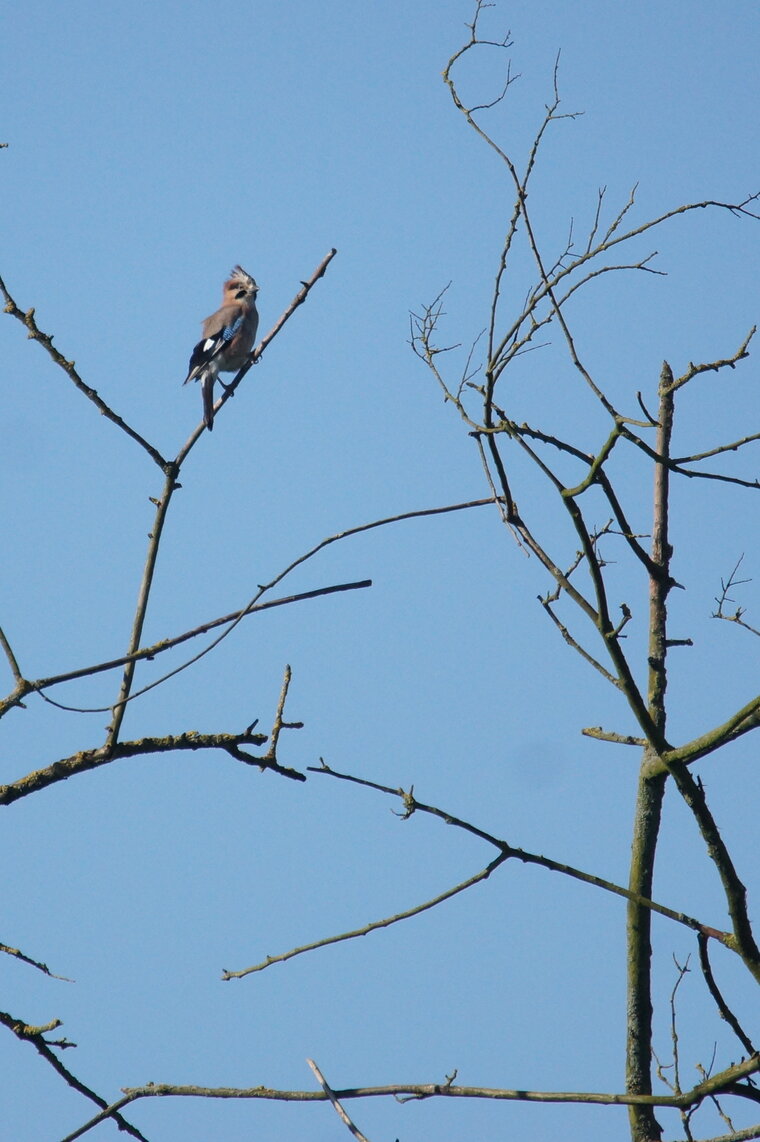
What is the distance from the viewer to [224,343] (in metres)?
9.14

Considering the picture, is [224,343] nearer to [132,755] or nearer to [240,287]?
[240,287]

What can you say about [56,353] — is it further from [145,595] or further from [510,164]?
[510,164]

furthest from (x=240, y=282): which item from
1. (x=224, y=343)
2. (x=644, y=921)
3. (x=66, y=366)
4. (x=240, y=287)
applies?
(x=644, y=921)

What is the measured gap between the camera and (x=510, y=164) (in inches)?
135

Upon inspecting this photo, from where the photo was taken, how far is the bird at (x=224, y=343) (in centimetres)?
901

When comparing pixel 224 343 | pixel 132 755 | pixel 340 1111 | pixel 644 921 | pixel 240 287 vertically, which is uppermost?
pixel 240 287

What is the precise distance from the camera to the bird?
29.6ft

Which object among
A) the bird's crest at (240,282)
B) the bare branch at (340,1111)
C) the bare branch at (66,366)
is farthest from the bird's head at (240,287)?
the bare branch at (340,1111)

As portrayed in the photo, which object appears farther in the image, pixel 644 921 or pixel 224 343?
pixel 224 343

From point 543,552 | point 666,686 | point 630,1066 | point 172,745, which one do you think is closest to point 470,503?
point 543,552

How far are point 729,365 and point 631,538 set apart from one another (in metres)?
0.56

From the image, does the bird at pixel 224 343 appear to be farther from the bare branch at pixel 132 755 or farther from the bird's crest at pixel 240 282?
the bare branch at pixel 132 755

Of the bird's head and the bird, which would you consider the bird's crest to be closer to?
the bird's head

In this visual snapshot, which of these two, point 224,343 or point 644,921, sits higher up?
point 224,343
